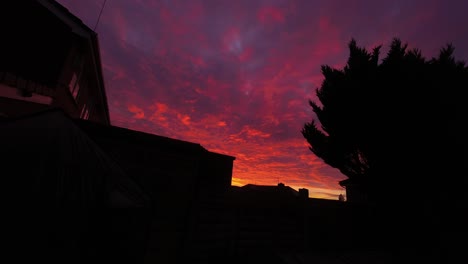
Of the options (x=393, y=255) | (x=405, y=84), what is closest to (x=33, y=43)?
(x=393, y=255)

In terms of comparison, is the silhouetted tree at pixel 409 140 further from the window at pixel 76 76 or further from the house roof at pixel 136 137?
the window at pixel 76 76

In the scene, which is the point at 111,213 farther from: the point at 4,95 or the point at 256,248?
the point at 256,248

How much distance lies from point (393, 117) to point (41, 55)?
597 inches

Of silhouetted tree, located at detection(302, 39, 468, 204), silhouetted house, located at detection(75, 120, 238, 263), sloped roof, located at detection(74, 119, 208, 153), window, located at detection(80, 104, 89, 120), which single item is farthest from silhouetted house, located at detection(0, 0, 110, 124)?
silhouetted tree, located at detection(302, 39, 468, 204)

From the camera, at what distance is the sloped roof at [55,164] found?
7.54ft

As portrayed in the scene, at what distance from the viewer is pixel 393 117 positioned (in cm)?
1094

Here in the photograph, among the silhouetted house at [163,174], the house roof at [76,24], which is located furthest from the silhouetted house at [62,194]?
the house roof at [76,24]

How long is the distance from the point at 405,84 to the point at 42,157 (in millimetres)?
14480

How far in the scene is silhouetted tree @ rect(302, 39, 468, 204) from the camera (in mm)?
10047

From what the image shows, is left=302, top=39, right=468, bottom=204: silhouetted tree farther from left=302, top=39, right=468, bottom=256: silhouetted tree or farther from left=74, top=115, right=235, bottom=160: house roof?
left=74, top=115, right=235, bottom=160: house roof

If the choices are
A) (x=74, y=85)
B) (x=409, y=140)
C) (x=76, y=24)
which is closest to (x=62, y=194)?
(x=76, y=24)

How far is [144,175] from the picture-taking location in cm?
706

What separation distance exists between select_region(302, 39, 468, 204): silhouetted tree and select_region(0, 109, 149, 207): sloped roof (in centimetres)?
1241

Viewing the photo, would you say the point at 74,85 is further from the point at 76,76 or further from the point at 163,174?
the point at 163,174
